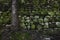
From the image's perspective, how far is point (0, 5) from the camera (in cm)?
673

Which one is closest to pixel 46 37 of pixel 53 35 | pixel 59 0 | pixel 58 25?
pixel 53 35

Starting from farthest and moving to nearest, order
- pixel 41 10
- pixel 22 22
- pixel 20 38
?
pixel 41 10, pixel 22 22, pixel 20 38

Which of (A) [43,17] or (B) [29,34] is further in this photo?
(A) [43,17]

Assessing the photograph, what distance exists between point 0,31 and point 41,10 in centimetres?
198

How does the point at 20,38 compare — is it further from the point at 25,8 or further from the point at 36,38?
the point at 25,8

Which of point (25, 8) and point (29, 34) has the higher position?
point (25, 8)

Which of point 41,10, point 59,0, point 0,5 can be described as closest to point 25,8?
point 41,10

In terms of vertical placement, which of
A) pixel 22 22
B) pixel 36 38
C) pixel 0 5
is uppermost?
pixel 0 5

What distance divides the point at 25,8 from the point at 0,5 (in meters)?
1.08

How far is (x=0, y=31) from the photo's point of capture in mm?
5402

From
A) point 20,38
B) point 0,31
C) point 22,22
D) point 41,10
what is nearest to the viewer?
point 20,38

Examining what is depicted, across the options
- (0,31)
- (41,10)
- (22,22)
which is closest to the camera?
(0,31)

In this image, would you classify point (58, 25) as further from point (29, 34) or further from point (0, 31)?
point (0, 31)

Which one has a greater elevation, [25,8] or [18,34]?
[25,8]
